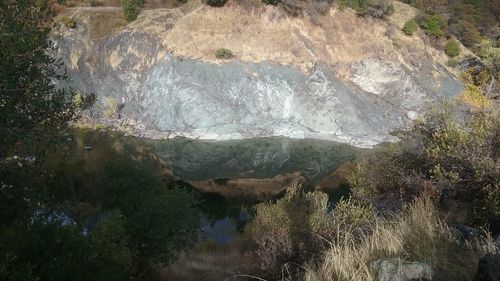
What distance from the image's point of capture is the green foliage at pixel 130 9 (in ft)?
188

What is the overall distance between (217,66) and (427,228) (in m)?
50.0

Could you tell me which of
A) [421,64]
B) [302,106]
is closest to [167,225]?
[302,106]

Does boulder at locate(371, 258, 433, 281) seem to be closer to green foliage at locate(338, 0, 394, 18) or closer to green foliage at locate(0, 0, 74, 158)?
green foliage at locate(0, 0, 74, 158)

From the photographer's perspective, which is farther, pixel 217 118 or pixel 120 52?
pixel 120 52

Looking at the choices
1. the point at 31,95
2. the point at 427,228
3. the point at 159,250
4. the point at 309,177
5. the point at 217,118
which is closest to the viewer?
the point at 427,228

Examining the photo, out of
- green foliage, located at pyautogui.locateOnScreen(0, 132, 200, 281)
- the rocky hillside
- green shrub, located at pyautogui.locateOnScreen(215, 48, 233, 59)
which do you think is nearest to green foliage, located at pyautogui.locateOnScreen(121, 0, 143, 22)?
the rocky hillside

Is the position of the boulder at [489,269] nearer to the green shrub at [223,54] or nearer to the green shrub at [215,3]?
the green shrub at [223,54]

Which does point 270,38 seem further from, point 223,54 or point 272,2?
point 223,54

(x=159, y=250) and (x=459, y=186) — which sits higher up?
(x=459, y=186)

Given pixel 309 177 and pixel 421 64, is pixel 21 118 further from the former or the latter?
pixel 421 64

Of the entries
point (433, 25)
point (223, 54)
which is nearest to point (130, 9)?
point (223, 54)

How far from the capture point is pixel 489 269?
4.22 metres

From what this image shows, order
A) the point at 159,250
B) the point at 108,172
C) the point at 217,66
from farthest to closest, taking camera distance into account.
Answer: the point at 217,66, the point at 108,172, the point at 159,250

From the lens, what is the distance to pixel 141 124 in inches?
2071
